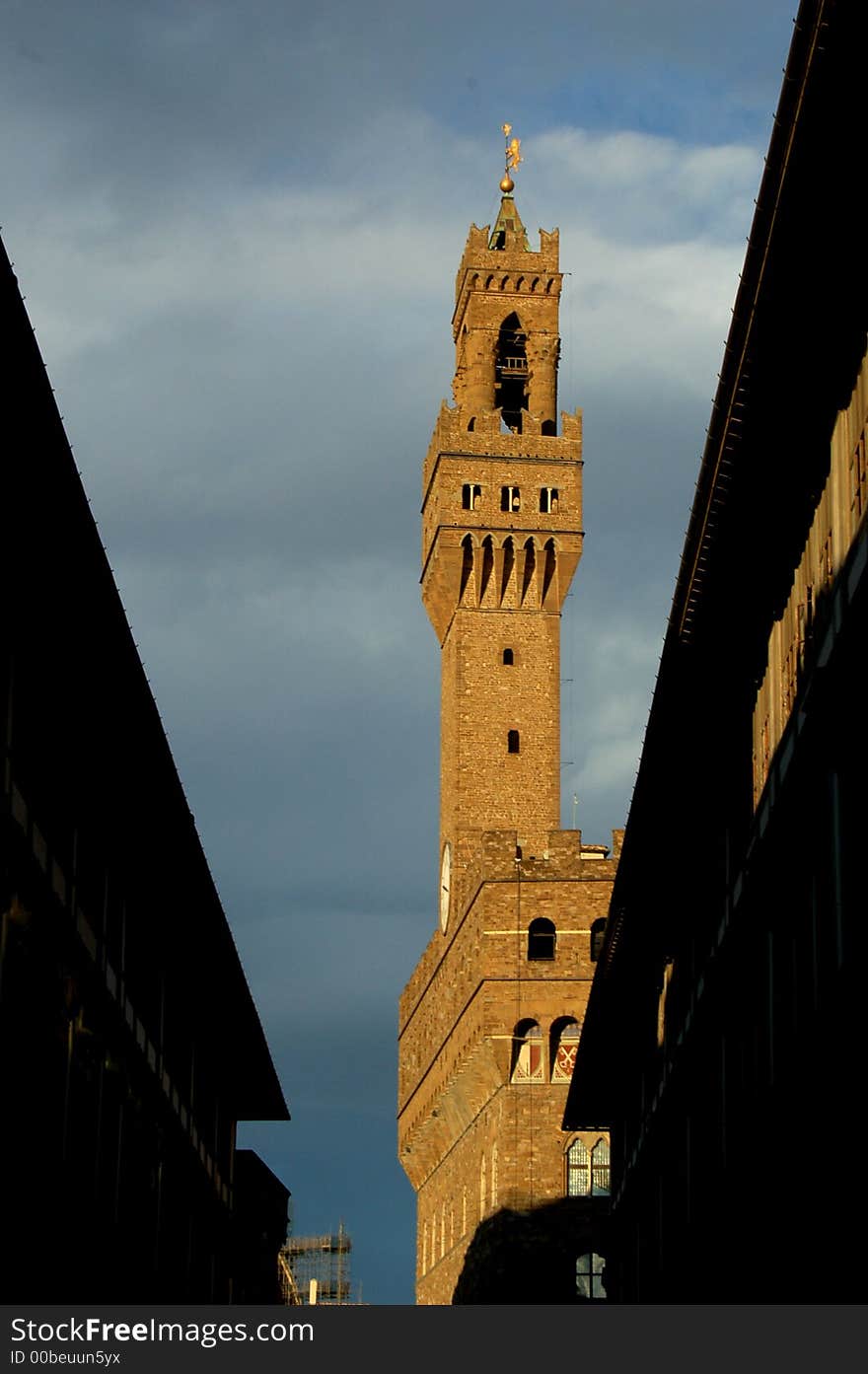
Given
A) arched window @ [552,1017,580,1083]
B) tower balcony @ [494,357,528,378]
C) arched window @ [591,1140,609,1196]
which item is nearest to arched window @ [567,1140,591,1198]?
arched window @ [591,1140,609,1196]

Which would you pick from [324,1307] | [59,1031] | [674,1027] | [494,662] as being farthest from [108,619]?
[494,662]

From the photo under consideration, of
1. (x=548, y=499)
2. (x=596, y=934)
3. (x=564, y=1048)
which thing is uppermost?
(x=548, y=499)

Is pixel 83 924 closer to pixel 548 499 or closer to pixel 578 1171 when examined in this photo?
pixel 578 1171

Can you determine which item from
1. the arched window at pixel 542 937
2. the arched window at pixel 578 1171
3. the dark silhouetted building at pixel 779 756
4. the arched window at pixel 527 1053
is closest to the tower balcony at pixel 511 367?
the arched window at pixel 542 937

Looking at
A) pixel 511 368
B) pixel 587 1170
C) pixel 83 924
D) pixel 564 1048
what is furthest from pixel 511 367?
pixel 83 924

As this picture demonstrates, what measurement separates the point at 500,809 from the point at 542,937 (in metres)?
9.88

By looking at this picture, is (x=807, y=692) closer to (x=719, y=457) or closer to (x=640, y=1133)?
(x=719, y=457)

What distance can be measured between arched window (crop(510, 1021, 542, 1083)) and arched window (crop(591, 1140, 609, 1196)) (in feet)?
8.64

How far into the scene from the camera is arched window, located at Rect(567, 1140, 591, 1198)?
71625mm

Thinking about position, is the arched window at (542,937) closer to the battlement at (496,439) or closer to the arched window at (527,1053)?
the arched window at (527,1053)

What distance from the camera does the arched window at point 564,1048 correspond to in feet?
240

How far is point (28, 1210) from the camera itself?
2530 centimetres

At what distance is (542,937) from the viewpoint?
75.5m

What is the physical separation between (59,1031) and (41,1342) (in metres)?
6.45
